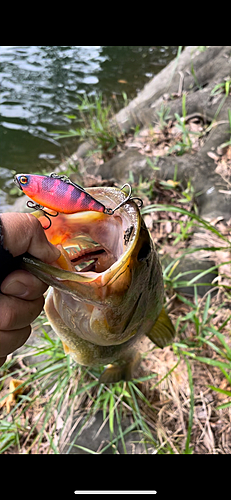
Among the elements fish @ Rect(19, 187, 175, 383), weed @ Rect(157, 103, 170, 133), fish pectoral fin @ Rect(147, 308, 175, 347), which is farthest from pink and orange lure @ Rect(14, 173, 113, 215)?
weed @ Rect(157, 103, 170, 133)

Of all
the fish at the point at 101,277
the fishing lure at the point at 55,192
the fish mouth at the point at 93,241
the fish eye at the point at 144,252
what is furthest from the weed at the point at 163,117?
the fishing lure at the point at 55,192

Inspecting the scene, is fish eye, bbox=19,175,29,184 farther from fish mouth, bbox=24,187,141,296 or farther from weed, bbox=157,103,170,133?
weed, bbox=157,103,170,133

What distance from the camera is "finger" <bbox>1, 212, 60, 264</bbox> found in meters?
0.98

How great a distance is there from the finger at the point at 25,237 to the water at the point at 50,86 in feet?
21.0

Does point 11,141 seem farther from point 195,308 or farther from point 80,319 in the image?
point 80,319

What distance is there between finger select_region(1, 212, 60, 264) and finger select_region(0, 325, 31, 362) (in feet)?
0.96

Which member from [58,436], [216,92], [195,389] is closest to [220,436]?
[195,389]

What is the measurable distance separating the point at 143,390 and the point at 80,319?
183cm

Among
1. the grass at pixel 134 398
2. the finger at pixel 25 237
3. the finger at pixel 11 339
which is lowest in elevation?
the grass at pixel 134 398

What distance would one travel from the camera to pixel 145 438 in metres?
2.63

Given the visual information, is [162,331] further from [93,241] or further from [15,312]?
[15,312]

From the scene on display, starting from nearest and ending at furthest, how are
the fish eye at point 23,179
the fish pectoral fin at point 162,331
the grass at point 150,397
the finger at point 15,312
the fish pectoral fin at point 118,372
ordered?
1. the fish eye at point 23,179
2. the finger at point 15,312
3. the fish pectoral fin at point 162,331
4. the fish pectoral fin at point 118,372
5. the grass at point 150,397

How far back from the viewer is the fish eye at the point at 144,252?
1.16 metres

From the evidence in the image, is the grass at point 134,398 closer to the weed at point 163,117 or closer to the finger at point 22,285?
the finger at point 22,285
